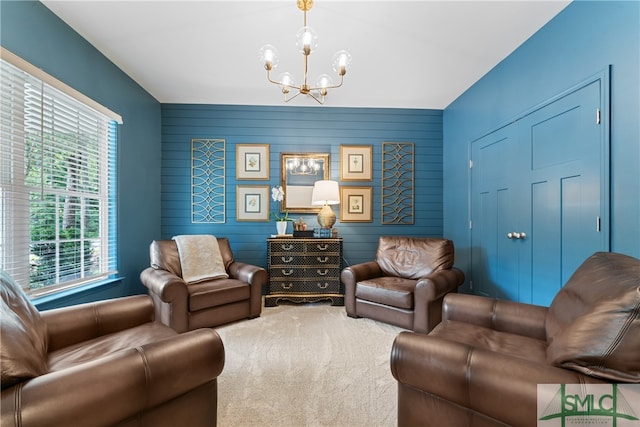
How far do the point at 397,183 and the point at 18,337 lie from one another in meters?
3.96

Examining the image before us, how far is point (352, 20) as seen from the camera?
7.27 feet

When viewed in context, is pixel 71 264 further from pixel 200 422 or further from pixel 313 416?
pixel 313 416

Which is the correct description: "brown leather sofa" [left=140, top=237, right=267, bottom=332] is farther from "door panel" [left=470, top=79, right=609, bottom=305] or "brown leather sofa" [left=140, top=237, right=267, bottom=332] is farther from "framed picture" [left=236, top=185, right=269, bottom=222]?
"door panel" [left=470, top=79, right=609, bottom=305]

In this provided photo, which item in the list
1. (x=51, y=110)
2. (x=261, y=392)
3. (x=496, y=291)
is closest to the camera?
(x=261, y=392)

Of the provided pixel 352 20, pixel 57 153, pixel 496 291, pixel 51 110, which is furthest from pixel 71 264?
pixel 496 291

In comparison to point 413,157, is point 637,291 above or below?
below

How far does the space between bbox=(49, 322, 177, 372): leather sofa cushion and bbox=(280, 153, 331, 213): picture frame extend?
2.48 metres

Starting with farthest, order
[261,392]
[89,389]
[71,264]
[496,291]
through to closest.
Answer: [496,291] → [71,264] → [261,392] → [89,389]

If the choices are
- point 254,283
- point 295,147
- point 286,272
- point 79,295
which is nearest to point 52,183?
point 79,295

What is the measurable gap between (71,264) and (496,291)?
165 inches

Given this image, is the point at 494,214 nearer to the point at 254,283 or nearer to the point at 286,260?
the point at 286,260

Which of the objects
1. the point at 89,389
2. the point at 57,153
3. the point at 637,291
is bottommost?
the point at 89,389

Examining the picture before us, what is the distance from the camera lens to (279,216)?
4.00m

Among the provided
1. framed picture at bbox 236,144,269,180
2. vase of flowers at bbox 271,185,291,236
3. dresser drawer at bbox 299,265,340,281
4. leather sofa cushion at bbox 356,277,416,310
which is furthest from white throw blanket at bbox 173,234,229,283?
leather sofa cushion at bbox 356,277,416,310
